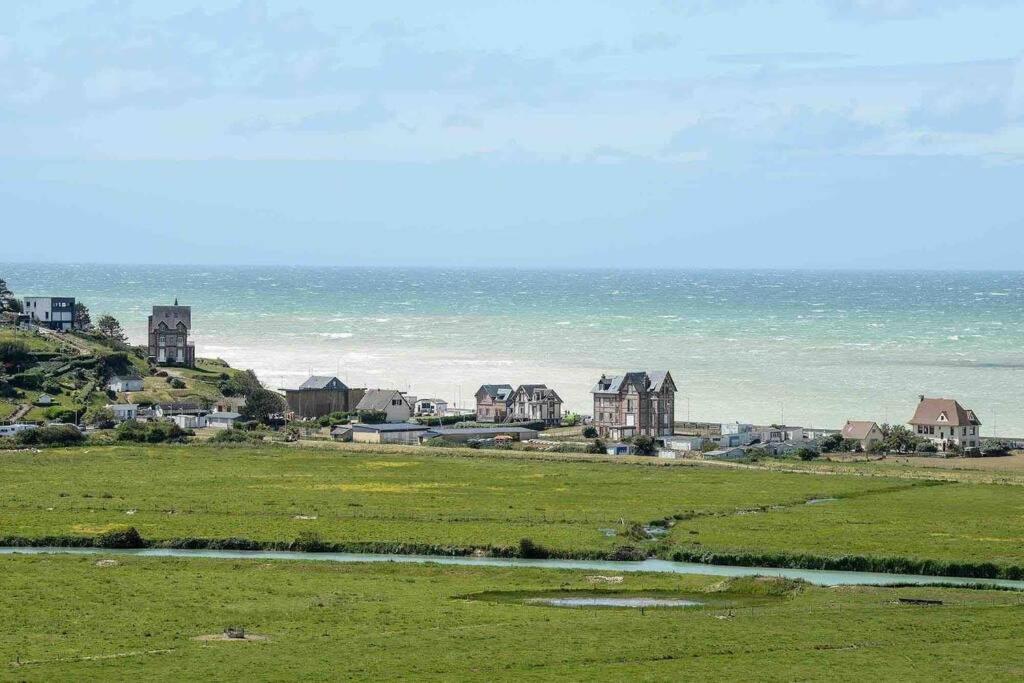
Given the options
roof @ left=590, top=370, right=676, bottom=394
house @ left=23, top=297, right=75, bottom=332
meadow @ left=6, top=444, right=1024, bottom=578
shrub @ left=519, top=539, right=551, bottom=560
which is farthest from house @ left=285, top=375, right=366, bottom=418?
shrub @ left=519, top=539, right=551, bottom=560

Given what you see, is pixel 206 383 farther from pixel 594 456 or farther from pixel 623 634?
pixel 623 634

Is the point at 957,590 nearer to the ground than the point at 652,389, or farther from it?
nearer to the ground

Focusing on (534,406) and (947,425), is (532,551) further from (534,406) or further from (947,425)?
(534,406)

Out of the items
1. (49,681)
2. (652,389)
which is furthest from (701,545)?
(652,389)

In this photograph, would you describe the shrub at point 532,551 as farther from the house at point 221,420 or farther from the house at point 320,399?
the house at point 320,399

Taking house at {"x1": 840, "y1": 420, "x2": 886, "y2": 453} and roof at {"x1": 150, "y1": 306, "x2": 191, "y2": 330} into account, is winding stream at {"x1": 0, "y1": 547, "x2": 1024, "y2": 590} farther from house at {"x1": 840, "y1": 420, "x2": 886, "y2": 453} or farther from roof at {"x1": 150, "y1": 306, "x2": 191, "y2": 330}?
roof at {"x1": 150, "y1": 306, "x2": 191, "y2": 330}
